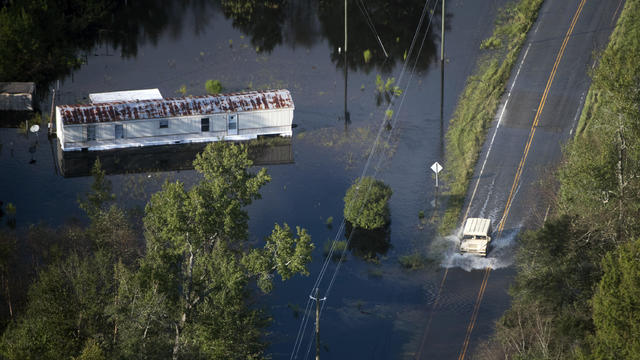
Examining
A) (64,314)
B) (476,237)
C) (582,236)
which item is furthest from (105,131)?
(582,236)

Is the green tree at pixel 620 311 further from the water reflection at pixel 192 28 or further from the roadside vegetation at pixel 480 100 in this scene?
the water reflection at pixel 192 28

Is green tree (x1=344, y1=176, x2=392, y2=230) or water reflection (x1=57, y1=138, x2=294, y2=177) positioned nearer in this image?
green tree (x1=344, y1=176, x2=392, y2=230)

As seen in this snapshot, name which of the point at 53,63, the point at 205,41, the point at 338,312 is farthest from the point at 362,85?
the point at 338,312

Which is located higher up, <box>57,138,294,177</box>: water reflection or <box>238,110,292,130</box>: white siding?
<box>238,110,292,130</box>: white siding

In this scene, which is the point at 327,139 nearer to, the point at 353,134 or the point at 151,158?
the point at 353,134

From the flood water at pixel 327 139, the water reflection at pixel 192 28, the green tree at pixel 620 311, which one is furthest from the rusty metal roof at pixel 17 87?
the green tree at pixel 620 311

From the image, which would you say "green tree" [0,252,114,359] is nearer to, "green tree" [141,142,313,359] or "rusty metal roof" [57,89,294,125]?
"green tree" [141,142,313,359]

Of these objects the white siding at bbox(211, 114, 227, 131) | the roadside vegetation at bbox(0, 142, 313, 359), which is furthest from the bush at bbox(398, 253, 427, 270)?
the white siding at bbox(211, 114, 227, 131)
